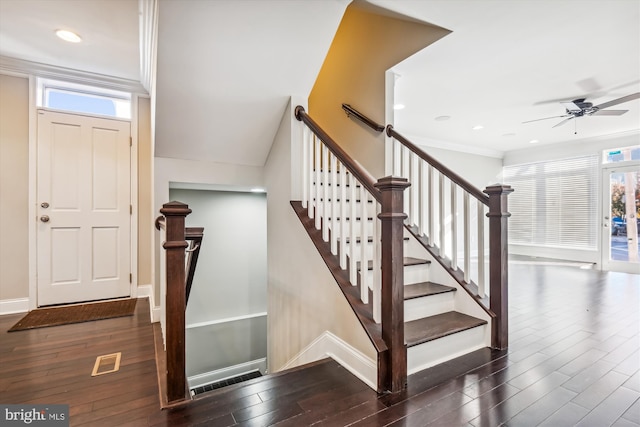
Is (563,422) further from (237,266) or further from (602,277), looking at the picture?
(602,277)

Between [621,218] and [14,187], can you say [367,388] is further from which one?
[621,218]

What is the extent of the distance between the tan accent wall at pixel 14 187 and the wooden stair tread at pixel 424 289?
388cm

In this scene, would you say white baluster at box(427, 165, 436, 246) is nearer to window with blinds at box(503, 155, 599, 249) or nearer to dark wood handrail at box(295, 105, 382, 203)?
dark wood handrail at box(295, 105, 382, 203)

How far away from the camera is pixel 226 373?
13.9 feet

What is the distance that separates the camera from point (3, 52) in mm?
3018

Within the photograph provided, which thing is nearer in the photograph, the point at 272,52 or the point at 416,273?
the point at 272,52

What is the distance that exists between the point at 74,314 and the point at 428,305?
340 cm

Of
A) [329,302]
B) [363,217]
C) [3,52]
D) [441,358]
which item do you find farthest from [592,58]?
[3,52]

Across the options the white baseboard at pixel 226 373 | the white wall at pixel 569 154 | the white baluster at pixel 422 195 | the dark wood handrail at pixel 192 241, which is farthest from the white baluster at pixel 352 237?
the white wall at pixel 569 154

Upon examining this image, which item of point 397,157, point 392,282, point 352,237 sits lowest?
point 392,282

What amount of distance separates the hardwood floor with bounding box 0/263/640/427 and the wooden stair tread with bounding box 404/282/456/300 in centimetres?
46

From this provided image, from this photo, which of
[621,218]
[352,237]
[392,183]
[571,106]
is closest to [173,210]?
[352,237]

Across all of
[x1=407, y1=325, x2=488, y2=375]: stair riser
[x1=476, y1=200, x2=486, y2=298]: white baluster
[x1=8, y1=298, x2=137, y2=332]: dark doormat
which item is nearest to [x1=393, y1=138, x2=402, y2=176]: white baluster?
[x1=476, y1=200, x2=486, y2=298]: white baluster

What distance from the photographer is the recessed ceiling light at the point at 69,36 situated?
271cm
